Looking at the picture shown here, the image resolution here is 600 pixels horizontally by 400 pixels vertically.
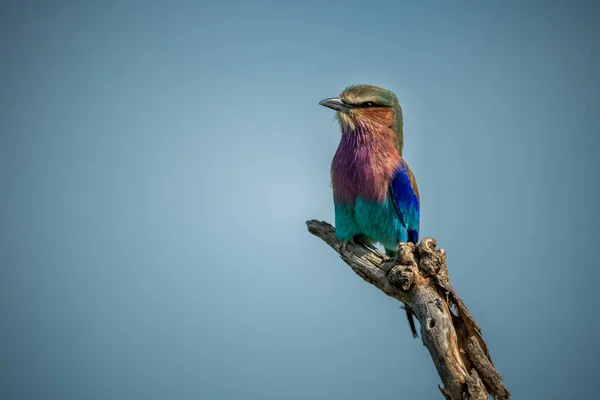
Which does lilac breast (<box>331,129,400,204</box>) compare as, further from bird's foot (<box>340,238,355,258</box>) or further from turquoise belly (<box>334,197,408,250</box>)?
bird's foot (<box>340,238,355,258</box>)

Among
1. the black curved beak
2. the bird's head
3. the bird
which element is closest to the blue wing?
the bird

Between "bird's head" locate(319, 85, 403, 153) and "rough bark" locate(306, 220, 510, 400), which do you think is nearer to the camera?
"rough bark" locate(306, 220, 510, 400)

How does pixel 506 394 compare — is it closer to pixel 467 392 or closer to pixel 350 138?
pixel 467 392

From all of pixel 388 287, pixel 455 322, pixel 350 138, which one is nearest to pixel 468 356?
pixel 455 322

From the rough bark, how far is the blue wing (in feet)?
3.07

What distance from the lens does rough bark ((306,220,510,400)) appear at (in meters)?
3.19

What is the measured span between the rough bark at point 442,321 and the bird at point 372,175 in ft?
2.76

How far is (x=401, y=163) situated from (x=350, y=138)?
59cm

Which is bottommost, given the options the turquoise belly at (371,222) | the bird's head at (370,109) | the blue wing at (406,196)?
the turquoise belly at (371,222)

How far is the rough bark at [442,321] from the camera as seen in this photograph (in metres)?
3.19

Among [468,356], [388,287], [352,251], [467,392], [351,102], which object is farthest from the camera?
[351,102]

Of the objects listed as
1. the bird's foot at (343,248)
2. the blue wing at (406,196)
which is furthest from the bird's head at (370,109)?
the bird's foot at (343,248)

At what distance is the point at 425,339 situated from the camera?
3.36 metres

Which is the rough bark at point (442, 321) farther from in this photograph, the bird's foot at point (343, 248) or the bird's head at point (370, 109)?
the bird's head at point (370, 109)
